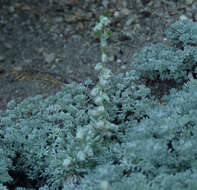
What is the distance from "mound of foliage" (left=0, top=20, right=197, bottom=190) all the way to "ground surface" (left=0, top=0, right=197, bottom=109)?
111cm

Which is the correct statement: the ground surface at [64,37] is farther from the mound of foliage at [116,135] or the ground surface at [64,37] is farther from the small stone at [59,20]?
the mound of foliage at [116,135]

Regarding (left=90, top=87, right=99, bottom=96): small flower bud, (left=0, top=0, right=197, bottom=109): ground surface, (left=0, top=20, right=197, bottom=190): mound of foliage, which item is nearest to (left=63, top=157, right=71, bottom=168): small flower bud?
(left=0, top=20, right=197, bottom=190): mound of foliage

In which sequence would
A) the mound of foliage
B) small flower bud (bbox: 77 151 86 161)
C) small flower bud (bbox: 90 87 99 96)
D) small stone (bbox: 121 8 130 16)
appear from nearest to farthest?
1. the mound of foliage
2. small flower bud (bbox: 77 151 86 161)
3. small flower bud (bbox: 90 87 99 96)
4. small stone (bbox: 121 8 130 16)

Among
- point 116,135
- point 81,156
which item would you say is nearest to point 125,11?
point 116,135

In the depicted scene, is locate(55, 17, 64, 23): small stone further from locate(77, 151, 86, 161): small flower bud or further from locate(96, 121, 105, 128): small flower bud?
locate(77, 151, 86, 161): small flower bud

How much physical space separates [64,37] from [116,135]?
251 centimetres

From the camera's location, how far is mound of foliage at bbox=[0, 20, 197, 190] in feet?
6.29

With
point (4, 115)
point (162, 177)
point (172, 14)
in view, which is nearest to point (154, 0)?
point (172, 14)

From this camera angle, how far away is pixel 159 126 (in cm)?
209

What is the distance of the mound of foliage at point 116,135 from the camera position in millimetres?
1918

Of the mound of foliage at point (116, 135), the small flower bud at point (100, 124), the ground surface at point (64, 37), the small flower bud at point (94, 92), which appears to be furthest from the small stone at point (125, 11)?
the small flower bud at point (100, 124)

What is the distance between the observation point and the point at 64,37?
4.62 metres

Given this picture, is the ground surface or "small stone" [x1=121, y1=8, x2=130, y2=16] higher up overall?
"small stone" [x1=121, y1=8, x2=130, y2=16]

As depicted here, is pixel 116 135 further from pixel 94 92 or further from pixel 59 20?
pixel 59 20
